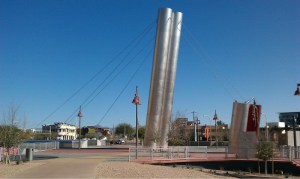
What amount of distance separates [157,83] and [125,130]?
121987 millimetres

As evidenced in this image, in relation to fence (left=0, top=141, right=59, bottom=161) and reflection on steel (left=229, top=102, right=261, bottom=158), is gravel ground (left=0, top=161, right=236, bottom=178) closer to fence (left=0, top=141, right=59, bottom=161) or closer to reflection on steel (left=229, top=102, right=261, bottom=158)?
fence (left=0, top=141, right=59, bottom=161)

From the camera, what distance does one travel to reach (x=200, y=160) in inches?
1266

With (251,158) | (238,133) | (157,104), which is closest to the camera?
(251,158)

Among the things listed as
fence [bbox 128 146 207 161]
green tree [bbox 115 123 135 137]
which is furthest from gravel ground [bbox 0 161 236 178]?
green tree [bbox 115 123 135 137]

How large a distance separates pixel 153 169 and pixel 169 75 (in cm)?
2298

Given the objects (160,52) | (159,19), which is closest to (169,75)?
(160,52)

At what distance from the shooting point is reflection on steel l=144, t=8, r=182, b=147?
146 feet

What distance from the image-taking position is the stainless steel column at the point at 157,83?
44.4 meters

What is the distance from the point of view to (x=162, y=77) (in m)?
44.9

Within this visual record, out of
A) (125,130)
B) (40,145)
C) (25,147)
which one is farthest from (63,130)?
(25,147)

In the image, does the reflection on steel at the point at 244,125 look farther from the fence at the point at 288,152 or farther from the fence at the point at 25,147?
the fence at the point at 25,147

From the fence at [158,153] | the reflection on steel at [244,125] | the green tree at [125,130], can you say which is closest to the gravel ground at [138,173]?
the fence at [158,153]

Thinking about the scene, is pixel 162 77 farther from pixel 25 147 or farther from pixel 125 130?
pixel 125 130

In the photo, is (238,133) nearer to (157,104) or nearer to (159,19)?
(157,104)
